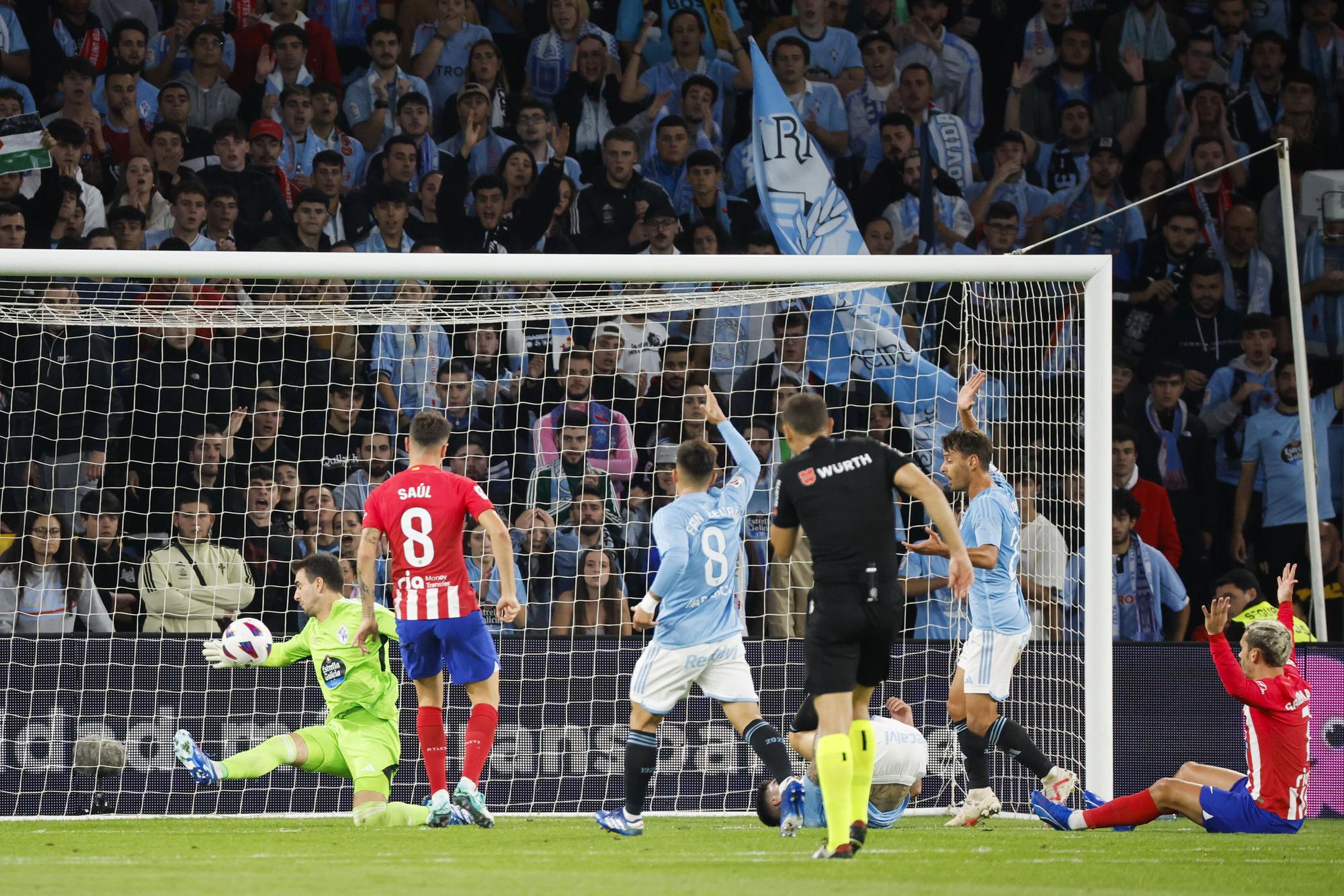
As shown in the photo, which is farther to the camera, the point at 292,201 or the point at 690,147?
the point at 690,147

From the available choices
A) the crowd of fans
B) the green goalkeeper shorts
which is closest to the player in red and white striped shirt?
the green goalkeeper shorts

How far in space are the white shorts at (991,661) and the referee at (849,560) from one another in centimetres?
190

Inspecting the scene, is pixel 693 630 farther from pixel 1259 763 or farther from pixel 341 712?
pixel 1259 763

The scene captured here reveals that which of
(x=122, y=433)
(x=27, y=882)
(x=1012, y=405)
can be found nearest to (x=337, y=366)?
(x=122, y=433)

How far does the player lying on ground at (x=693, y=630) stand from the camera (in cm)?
752

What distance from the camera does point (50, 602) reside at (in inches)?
380

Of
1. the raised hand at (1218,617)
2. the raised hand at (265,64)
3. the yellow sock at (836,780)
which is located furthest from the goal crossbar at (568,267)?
the raised hand at (265,64)

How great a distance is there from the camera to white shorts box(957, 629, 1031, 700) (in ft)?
26.5

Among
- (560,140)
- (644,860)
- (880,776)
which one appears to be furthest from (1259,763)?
(560,140)

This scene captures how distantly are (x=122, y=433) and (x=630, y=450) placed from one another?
3.30 metres

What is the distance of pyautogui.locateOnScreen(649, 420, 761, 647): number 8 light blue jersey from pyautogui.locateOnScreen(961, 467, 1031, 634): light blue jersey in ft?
4.08

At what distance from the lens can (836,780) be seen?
5902mm

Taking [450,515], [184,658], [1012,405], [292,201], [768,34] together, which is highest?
[768,34]

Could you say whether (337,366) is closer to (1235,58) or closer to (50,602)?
(50,602)
